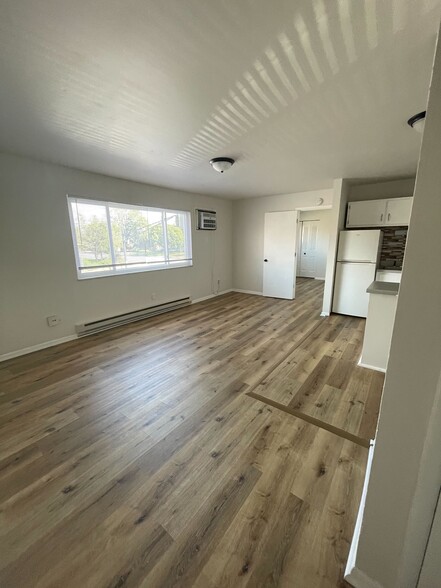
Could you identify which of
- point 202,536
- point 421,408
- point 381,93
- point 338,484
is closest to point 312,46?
point 381,93

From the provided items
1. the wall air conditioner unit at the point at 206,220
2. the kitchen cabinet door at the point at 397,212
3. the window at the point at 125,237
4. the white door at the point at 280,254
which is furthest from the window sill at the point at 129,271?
the kitchen cabinet door at the point at 397,212

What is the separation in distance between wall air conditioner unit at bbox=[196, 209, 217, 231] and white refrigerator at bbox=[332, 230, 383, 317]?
2706 mm

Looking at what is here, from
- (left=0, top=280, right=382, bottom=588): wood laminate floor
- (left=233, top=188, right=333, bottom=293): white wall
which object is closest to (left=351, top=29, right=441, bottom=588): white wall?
(left=0, top=280, right=382, bottom=588): wood laminate floor

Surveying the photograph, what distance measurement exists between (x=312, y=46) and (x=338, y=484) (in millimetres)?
2406

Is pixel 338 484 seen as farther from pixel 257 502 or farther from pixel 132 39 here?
pixel 132 39

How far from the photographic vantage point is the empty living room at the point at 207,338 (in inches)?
34.2

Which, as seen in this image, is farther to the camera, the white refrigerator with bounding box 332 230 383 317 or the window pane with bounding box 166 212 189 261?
the window pane with bounding box 166 212 189 261

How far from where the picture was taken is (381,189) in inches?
165

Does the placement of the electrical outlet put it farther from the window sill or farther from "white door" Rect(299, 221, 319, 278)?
"white door" Rect(299, 221, 319, 278)

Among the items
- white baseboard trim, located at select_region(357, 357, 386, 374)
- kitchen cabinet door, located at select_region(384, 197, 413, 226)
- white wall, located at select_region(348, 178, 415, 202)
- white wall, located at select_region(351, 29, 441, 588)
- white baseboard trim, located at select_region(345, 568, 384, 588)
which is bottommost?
white baseboard trim, located at select_region(357, 357, 386, 374)

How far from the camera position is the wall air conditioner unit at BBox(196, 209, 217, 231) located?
203 inches

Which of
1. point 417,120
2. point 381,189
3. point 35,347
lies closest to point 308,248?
point 381,189

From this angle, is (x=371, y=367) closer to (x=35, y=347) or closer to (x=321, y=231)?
(x=35, y=347)

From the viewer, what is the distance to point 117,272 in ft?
12.8
